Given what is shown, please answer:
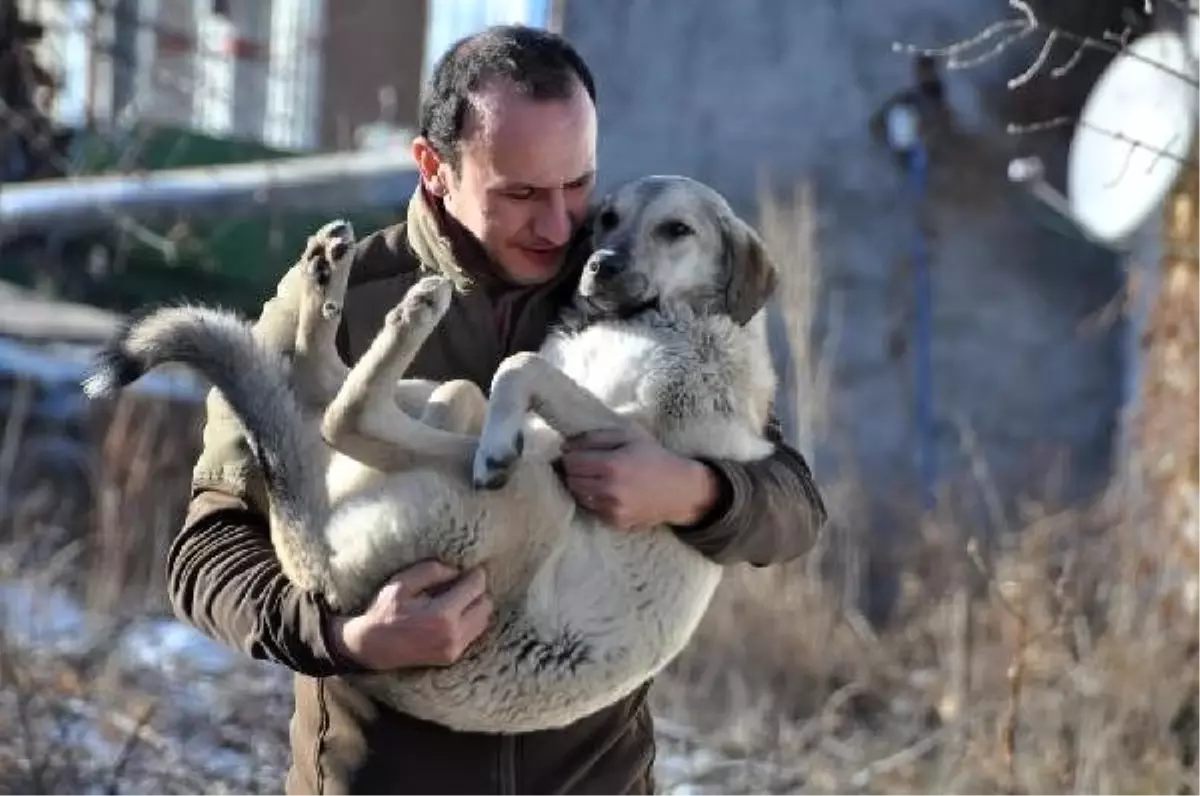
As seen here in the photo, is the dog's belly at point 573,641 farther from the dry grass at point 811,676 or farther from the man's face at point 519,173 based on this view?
the dry grass at point 811,676

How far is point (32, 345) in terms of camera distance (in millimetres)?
8062

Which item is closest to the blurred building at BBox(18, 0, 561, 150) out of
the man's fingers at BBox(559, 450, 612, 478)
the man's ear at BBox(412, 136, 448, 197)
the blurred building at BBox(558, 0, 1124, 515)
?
the blurred building at BBox(558, 0, 1124, 515)

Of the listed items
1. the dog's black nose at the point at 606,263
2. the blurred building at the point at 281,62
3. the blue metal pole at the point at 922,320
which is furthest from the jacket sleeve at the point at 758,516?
the blue metal pole at the point at 922,320

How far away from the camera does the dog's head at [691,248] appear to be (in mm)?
3268

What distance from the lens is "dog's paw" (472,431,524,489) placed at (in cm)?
272

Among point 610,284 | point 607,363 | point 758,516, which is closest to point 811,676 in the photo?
point 607,363

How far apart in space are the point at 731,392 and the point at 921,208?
6.80 meters

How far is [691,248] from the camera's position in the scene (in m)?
3.34

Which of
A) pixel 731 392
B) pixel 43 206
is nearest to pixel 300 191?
pixel 43 206

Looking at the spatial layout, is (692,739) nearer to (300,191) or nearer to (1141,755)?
(1141,755)

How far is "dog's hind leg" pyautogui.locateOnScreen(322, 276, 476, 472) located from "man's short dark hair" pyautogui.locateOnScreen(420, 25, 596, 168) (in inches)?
9.6

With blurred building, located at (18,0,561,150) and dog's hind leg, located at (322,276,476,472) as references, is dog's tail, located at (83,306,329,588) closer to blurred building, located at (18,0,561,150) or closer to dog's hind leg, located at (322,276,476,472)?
dog's hind leg, located at (322,276,476,472)

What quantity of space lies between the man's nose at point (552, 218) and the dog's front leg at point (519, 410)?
0.19 meters

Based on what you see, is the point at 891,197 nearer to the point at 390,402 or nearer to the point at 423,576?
the point at 390,402
